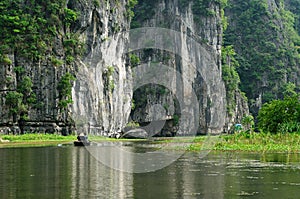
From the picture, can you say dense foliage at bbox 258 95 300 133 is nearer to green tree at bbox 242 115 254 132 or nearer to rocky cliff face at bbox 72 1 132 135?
green tree at bbox 242 115 254 132

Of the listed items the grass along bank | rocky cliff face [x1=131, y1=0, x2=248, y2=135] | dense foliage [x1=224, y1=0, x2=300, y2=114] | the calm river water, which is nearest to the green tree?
rocky cliff face [x1=131, y1=0, x2=248, y2=135]

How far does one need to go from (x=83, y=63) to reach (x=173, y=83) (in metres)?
22.5

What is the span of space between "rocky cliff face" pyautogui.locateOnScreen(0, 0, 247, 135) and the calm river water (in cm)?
3387

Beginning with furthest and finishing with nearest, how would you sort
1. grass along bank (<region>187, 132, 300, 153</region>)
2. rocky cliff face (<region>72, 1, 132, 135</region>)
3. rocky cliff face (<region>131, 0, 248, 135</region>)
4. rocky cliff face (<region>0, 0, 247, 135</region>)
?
1. rocky cliff face (<region>131, 0, 248, 135</region>)
2. rocky cliff face (<region>72, 1, 132, 135</region>)
3. rocky cliff face (<region>0, 0, 247, 135</region>)
4. grass along bank (<region>187, 132, 300, 153</region>)

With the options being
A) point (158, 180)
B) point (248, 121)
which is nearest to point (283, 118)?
point (248, 121)

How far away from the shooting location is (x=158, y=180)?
1797cm

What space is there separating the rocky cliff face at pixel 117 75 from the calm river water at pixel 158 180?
33.9 meters

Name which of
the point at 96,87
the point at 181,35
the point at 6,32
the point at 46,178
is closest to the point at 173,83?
the point at 181,35

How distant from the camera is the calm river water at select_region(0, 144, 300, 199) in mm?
15031

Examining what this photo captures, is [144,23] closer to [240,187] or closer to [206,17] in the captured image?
[206,17]

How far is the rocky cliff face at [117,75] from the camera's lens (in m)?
58.0

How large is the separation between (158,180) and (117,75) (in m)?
53.7

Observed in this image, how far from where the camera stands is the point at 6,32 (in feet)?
186

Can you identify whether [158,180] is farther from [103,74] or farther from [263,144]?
[103,74]
